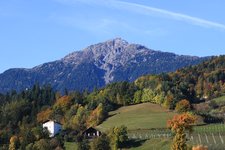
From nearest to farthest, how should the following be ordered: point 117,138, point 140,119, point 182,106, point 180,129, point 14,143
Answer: point 180,129
point 117,138
point 14,143
point 140,119
point 182,106

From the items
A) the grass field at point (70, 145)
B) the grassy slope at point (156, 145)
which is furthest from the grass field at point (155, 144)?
the grass field at point (70, 145)

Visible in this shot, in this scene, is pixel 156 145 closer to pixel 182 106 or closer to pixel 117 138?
pixel 117 138

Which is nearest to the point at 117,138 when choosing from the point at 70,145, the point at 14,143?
the point at 70,145

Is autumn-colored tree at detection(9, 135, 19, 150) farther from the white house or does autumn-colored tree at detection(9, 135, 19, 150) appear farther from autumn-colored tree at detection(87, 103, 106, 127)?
autumn-colored tree at detection(87, 103, 106, 127)

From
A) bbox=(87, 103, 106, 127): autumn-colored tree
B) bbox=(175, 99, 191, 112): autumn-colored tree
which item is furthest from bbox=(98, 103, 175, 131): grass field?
bbox=(175, 99, 191, 112): autumn-colored tree

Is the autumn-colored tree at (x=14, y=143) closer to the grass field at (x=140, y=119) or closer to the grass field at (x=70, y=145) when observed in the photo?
the grass field at (x=70, y=145)

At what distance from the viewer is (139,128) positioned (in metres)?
167

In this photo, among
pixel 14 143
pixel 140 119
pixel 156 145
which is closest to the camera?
pixel 156 145

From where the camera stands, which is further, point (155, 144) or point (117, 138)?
point (117, 138)

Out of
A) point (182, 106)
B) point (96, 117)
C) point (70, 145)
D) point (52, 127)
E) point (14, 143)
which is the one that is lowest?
point (70, 145)

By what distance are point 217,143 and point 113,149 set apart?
81.3ft

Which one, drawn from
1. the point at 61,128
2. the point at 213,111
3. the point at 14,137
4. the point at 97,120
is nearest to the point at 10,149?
the point at 14,137

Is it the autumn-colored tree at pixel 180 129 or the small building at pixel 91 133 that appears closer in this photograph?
the autumn-colored tree at pixel 180 129

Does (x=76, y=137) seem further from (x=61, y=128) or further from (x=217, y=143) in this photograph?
(x=217, y=143)
